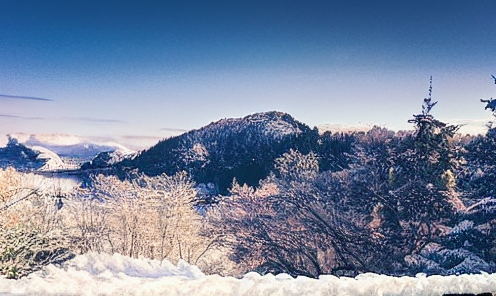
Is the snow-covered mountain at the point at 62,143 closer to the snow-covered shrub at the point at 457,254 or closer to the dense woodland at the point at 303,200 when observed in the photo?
the dense woodland at the point at 303,200

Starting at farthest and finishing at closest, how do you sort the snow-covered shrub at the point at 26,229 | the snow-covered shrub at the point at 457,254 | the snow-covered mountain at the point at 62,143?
the snow-covered shrub at the point at 457,254 < the snow-covered mountain at the point at 62,143 < the snow-covered shrub at the point at 26,229

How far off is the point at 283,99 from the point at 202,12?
1.76 ft

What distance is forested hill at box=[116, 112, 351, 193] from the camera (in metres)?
2.81

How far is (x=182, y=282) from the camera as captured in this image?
2.69m

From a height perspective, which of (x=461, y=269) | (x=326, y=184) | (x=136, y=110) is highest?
(x=136, y=110)

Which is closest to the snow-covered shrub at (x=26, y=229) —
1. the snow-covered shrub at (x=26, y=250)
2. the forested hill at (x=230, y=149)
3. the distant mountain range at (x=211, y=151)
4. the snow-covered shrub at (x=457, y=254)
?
the snow-covered shrub at (x=26, y=250)

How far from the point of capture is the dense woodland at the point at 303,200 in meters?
2.75

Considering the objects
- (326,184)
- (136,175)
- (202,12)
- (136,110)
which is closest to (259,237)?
(326,184)

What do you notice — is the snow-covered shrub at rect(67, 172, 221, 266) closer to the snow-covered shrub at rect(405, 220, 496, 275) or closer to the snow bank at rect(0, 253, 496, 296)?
the snow bank at rect(0, 253, 496, 296)

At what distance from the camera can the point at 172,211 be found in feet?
9.05

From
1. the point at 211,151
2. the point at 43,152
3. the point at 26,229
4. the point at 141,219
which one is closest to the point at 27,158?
Result: the point at 43,152

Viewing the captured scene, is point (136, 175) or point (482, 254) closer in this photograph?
point (136, 175)

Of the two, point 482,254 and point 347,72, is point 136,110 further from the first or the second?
point 482,254

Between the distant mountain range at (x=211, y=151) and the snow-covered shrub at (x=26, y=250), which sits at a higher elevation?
the distant mountain range at (x=211, y=151)
